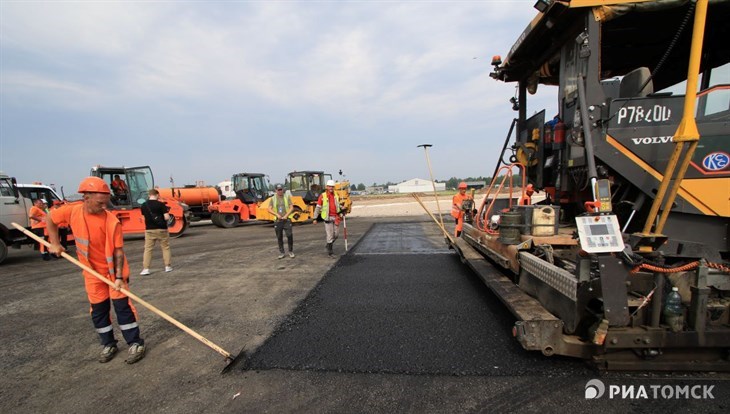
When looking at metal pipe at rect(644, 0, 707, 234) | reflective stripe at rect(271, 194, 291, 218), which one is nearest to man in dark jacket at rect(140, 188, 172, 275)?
reflective stripe at rect(271, 194, 291, 218)

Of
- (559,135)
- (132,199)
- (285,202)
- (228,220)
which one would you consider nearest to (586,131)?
(559,135)

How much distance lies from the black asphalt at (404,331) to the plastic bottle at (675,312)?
752 mm

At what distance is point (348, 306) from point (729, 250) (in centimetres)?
384

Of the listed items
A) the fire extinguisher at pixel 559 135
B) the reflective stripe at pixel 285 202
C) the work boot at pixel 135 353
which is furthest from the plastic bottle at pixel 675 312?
the reflective stripe at pixel 285 202

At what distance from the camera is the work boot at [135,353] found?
10.4 ft

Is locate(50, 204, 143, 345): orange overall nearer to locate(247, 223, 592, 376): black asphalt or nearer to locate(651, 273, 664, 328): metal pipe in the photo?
locate(247, 223, 592, 376): black asphalt

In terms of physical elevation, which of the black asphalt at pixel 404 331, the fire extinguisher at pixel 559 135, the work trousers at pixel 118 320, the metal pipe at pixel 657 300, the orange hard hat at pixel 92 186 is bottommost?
the black asphalt at pixel 404 331

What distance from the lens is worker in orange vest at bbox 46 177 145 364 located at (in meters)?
3.12

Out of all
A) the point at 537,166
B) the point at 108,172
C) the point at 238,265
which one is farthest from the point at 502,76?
the point at 108,172

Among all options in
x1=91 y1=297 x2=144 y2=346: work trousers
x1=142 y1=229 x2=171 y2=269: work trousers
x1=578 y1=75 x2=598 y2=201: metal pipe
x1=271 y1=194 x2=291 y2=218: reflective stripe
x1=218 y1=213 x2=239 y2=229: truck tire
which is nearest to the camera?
x1=578 y1=75 x2=598 y2=201: metal pipe

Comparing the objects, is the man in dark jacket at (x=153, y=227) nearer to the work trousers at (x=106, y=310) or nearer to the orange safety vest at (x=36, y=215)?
the work trousers at (x=106, y=310)

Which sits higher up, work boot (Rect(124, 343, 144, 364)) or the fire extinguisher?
the fire extinguisher

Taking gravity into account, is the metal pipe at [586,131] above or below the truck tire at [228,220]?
above

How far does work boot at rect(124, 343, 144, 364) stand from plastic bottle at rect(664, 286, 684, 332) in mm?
4501
